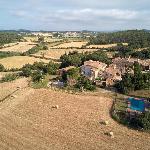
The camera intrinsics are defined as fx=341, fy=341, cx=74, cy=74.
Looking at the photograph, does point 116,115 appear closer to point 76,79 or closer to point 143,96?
point 143,96

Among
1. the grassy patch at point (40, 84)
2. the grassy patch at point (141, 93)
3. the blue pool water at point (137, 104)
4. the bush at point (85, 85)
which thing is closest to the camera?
the blue pool water at point (137, 104)

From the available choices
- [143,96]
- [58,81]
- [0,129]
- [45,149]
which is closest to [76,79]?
[58,81]

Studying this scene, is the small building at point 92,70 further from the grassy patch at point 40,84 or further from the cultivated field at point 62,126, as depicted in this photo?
the cultivated field at point 62,126

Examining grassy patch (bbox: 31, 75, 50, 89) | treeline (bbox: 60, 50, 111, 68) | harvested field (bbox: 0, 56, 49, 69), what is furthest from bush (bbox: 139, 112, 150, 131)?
harvested field (bbox: 0, 56, 49, 69)

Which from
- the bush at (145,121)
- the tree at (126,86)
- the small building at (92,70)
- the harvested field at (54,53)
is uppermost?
the bush at (145,121)

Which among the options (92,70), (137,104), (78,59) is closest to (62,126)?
(137,104)

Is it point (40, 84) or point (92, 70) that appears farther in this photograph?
point (92, 70)

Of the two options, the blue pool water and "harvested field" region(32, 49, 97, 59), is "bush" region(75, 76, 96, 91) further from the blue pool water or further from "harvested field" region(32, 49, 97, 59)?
"harvested field" region(32, 49, 97, 59)

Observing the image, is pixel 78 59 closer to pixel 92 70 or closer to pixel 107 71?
pixel 92 70

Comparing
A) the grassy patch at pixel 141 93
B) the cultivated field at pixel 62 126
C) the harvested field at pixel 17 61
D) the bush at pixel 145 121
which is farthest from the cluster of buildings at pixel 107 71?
the harvested field at pixel 17 61
